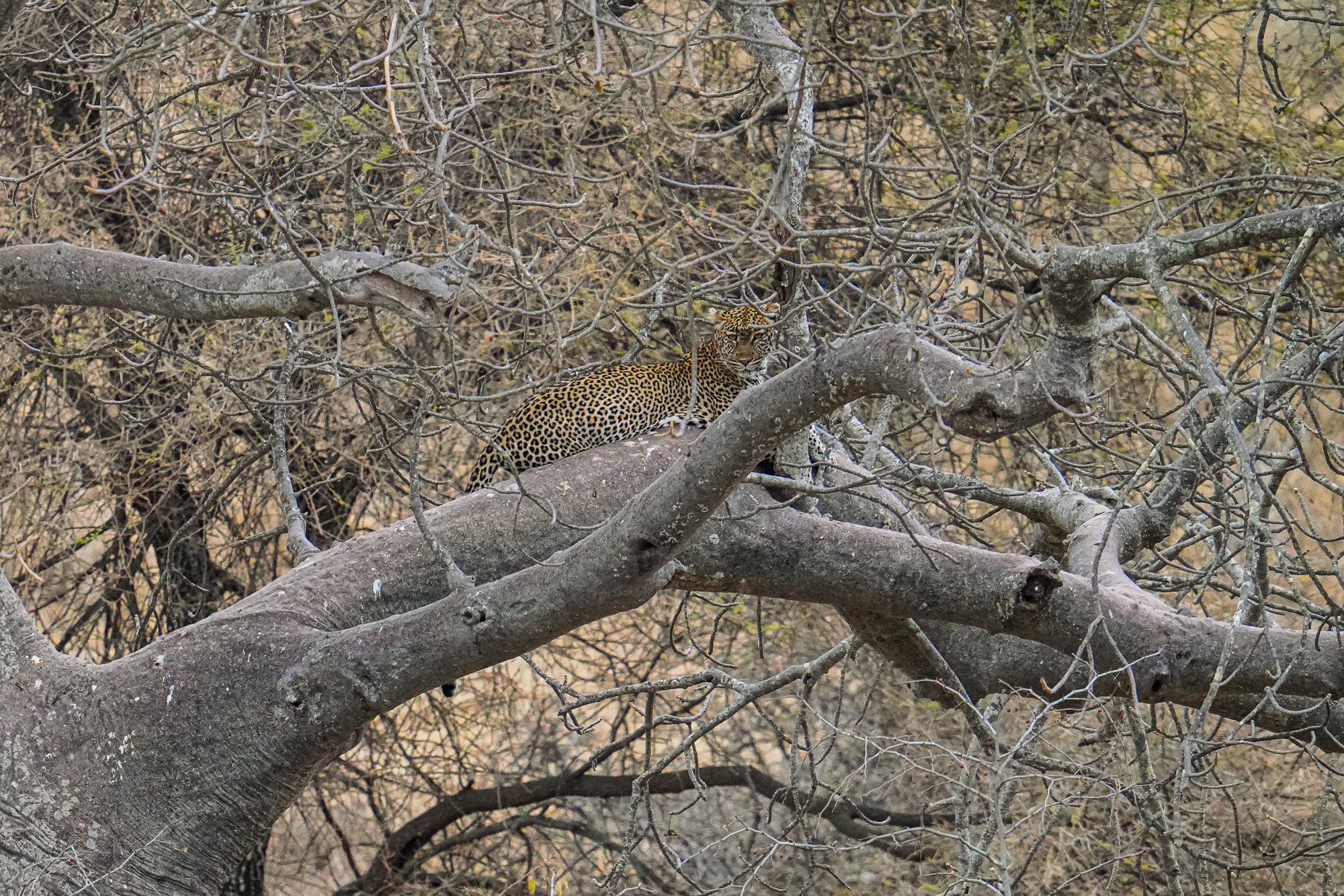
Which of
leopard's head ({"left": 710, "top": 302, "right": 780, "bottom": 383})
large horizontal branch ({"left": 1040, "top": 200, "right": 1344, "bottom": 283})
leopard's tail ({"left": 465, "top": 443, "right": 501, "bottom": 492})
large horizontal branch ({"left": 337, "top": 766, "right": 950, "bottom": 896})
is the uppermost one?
leopard's head ({"left": 710, "top": 302, "right": 780, "bottom": 383})

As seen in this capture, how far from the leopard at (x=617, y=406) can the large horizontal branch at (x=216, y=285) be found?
86cm

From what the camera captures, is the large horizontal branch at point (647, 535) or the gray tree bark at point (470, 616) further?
the gray tree bark at point (470, 616)

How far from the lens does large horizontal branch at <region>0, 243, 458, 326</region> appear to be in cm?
366

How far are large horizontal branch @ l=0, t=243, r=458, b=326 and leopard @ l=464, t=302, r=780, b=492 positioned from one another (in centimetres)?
86

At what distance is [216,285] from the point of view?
156 inches

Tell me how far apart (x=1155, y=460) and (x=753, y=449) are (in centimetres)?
197

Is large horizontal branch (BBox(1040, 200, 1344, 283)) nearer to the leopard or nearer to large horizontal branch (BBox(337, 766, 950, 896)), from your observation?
the leopard

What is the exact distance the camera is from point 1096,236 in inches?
275

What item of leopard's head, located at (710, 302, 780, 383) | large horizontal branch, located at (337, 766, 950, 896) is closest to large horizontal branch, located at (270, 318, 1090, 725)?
leopard's head, located at (710, 302, 780, 383)

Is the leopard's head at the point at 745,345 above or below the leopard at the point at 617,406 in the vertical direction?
above

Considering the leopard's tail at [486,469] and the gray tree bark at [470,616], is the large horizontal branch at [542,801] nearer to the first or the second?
the leopard's tail at [486,469]

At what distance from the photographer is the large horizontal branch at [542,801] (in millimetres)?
7289

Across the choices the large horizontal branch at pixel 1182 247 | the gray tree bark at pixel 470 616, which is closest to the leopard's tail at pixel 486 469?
the gray tree bark at pixel 470 616

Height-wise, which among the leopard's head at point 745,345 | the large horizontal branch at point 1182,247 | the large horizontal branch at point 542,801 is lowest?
the large horizontal branch at point 1182,247
